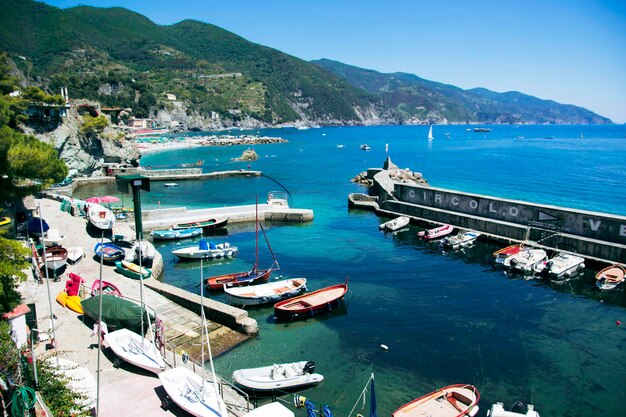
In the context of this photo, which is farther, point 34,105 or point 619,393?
point 34,105

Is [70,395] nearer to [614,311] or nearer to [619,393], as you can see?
[619,393]

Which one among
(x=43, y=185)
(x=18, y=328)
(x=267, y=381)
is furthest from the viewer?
(x=43, y=185)

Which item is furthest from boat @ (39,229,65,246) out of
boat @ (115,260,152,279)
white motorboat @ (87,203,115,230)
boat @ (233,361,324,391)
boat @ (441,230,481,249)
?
boat @ (441,230,481,249)

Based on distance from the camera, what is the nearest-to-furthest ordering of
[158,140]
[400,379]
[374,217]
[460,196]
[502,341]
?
[400,379] < [502,341] < [460,196] < [374,217] < [158,140]

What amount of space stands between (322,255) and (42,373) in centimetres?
2325

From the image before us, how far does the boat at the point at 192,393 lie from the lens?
11844mm

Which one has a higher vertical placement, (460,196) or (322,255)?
(460,196)

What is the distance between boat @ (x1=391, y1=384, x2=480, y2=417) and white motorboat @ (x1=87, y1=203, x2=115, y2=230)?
2564cm

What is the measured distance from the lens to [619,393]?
16.5 meters

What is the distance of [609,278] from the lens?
26703mm

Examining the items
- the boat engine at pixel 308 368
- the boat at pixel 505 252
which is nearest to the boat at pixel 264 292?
the boat engine at pixel 308 368

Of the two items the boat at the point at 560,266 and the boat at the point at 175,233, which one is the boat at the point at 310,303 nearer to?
the boat at the point at 560,266

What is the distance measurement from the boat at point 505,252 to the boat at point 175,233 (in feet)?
81.0

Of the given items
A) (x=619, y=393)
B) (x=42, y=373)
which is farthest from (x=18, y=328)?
(x=619, y=393)
